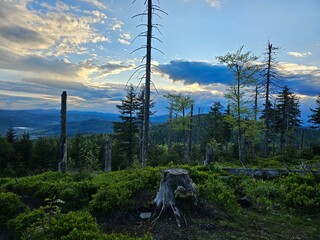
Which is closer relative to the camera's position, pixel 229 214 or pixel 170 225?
pixel 170 225

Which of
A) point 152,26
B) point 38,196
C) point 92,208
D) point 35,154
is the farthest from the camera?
point 35,154

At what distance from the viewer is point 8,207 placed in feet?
26.7

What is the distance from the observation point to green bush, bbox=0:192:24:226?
7.91 meters

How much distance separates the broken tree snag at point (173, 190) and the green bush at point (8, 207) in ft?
16.5

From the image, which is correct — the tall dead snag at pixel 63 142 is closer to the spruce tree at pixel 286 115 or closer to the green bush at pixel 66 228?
the green bush at pixel 66 228

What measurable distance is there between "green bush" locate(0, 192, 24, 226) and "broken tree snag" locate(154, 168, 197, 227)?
16.5 feet

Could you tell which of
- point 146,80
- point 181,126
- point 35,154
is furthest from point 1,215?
point 181,126

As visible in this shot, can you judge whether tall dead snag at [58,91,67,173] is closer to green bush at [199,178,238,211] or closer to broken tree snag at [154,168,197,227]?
broken tree snag at [154,168,197,227]

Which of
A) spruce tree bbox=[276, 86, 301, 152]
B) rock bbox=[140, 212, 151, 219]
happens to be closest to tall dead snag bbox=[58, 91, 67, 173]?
rock bbox=[140, 212, 151, 219]

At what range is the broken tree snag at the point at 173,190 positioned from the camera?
656 cm

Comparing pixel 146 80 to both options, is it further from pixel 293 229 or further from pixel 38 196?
pixel 293 229

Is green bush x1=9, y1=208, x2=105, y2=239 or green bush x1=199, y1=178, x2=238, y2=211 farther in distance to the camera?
green bush x1=199, y1=178, x2=238, y2=211

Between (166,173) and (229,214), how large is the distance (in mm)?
2096

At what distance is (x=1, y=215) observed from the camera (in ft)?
26.2
